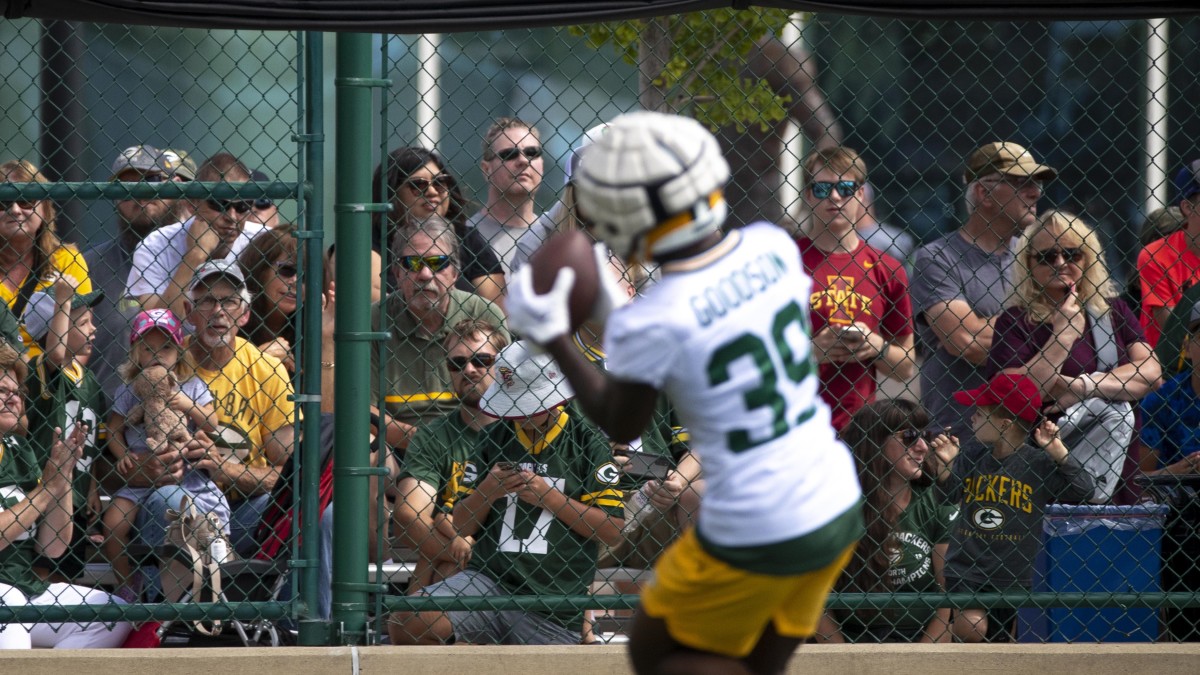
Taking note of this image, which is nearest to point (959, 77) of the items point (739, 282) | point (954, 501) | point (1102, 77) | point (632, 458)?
point (1102, 77)

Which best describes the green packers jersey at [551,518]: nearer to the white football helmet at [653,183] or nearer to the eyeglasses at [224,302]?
the eyeglasses at [224,302]

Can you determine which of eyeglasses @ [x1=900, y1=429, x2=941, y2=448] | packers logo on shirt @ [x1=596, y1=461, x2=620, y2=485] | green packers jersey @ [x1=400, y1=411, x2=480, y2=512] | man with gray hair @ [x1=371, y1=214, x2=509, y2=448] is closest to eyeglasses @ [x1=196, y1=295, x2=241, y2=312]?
man with gray hair @ [x1=371, y1=214, x2=509, y2=448]

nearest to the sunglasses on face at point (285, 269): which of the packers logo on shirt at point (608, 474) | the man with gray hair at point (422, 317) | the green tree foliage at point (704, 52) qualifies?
the man with gray hair at point (422, 317)

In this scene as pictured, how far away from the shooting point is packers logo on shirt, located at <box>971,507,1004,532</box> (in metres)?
5.45

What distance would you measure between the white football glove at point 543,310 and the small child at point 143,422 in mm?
2429

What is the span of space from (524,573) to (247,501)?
106 cm

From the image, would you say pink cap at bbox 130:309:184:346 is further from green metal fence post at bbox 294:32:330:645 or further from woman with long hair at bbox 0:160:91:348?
green metal fence post at bbox 294:32:330:645

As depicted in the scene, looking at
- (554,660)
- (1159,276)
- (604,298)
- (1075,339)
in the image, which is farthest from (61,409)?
(1159,276)

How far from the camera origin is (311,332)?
4910 millimetres

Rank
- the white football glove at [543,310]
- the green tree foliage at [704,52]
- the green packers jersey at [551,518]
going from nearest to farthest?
the white football glove at [543,310], the green packers jersey at [551,518], the green tree foliage at [704,52]

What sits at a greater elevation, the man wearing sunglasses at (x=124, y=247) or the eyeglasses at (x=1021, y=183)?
the eyeglasses at (x=1021, y=183)

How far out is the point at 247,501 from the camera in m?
5.40

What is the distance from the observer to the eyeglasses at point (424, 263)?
553 centimetres

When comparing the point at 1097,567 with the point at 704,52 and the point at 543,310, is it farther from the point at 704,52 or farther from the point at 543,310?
the point at 543,310
